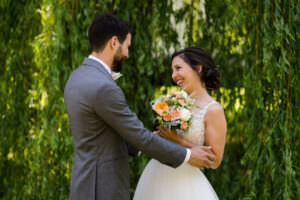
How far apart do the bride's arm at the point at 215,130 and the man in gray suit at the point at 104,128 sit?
0.27m

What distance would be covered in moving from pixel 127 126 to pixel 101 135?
0.16 metres

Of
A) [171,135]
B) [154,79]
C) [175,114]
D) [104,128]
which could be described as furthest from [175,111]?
[154,79]

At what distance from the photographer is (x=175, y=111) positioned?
7.13ft

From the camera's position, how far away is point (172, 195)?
7.75ft

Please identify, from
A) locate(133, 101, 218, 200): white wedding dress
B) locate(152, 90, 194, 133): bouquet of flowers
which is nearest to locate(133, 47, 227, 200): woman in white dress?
locate(133, 101, 218, 200): white wedding dress

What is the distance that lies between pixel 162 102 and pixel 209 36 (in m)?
1.53

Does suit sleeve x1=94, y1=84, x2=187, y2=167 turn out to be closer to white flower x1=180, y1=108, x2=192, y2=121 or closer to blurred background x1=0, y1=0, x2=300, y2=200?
white flower x1=180, y1=108, x2=192, y2=121

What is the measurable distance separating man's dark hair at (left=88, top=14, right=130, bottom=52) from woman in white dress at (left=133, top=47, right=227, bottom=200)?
0.59 m

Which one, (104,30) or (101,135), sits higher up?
(104,30)

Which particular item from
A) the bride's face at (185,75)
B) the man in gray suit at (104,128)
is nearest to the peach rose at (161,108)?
the man in gray suit at (104,128)

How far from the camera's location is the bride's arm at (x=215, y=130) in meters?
2.33

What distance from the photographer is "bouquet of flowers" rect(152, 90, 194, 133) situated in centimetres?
217

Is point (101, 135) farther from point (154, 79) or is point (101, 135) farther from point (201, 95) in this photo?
point (154, 79)

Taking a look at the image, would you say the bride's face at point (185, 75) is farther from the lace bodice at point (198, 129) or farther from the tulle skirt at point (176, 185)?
A: the tulle skirt at point (176, 185)
